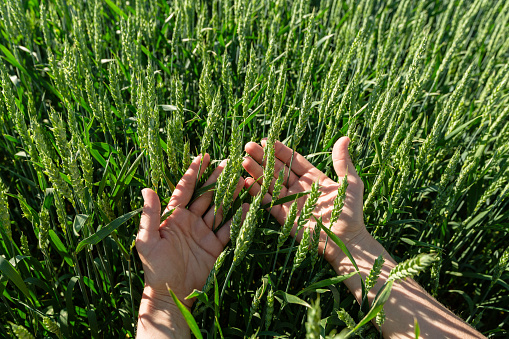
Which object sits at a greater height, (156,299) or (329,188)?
(329,188)

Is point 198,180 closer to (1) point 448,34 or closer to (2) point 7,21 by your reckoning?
(2) point 7,21

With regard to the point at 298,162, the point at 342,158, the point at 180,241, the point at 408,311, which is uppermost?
the point at 342,158

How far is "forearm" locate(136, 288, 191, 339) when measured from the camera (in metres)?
1.16

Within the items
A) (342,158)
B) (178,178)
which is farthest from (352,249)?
(178,178)

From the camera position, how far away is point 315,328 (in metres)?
0.61

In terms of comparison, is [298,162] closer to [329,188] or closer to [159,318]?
[329,188]

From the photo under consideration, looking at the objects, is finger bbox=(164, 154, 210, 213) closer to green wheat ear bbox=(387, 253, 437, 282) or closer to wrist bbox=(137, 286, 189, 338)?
wrist bbox=(137, 286, 189, 338)

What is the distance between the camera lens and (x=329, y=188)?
1.51m

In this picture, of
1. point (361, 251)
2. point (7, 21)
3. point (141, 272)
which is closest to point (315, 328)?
point (361, 251)

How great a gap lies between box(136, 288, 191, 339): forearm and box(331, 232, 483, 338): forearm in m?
0.62

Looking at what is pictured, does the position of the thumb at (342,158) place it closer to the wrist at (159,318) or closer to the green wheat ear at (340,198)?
the green wheat ear at (340,198)

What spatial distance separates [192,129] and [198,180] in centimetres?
69

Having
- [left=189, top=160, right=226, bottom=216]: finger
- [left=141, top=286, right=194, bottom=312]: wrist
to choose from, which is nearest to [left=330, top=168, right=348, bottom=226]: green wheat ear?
[left=189, top=160, right=226, bottom=216]: finger

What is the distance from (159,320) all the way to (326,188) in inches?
31.3
